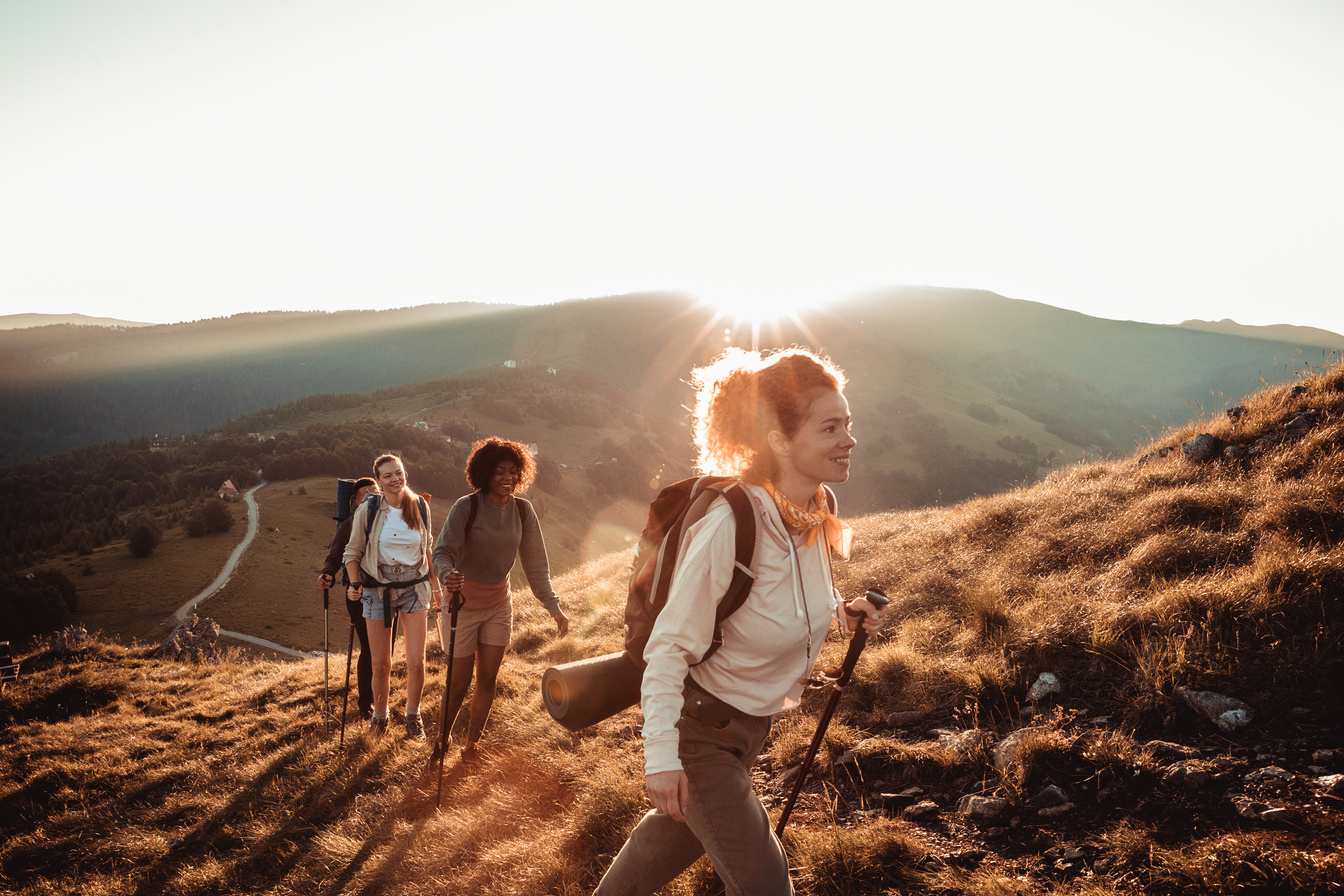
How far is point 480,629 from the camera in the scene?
5.44 m

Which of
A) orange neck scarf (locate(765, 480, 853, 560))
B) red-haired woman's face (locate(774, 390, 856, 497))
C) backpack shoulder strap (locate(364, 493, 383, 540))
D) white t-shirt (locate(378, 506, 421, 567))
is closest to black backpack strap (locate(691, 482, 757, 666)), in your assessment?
orange neck scarf (locate(765, 480, 853, 560))

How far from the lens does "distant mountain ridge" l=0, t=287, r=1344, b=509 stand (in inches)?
4877

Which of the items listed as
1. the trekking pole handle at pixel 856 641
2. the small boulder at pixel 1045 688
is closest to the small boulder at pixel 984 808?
the small boulder at pixel 1045 688

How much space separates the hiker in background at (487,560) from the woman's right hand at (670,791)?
138 inches

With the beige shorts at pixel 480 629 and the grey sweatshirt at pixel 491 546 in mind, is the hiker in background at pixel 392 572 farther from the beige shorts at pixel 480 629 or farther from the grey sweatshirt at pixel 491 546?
the grey sweatshirt at pixel 491 546

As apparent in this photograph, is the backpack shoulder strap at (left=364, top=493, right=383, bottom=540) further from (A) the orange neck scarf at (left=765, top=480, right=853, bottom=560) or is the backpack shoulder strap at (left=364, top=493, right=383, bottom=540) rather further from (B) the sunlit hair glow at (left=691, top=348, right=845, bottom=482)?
(A) the orange neck scarf at (left=765, top=480, right=853, bottom=560)

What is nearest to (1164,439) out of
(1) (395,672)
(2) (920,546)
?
(2) (920,546)

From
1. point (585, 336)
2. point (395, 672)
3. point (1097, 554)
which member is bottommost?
point (395, 672)

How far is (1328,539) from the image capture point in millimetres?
4195

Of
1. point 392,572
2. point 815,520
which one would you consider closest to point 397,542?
point 392,572

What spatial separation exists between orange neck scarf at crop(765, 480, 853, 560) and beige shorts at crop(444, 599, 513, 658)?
12.5 ft

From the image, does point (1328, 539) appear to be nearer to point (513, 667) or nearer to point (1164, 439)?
point (1164, 439)

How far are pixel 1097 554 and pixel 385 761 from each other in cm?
687

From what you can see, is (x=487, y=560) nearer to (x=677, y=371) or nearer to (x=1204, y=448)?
(x=1204, y=448)
